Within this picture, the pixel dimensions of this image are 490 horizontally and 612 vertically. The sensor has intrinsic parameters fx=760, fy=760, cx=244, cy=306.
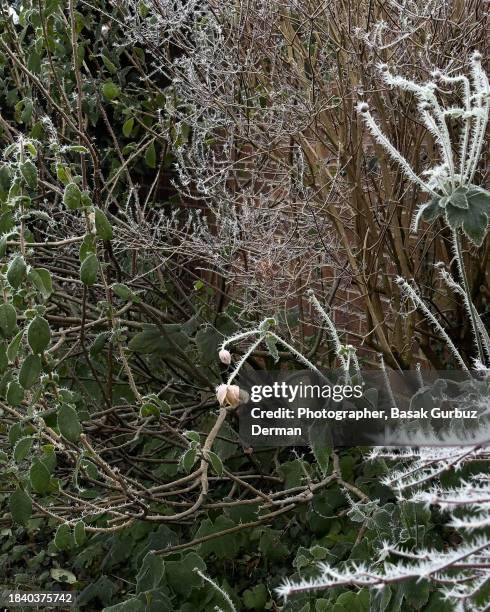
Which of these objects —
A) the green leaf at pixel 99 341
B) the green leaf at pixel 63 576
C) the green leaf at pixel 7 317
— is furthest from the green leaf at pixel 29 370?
the green leaf at pixel 63 576

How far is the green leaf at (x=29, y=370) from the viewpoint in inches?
78.4

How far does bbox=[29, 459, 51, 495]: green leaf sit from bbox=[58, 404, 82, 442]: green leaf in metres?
0.11

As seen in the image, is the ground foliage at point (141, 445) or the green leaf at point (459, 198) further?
the ground foliage at point (141, 445)

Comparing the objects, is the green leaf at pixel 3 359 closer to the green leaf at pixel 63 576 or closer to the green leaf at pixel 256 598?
the green leaf at pixel 256 598

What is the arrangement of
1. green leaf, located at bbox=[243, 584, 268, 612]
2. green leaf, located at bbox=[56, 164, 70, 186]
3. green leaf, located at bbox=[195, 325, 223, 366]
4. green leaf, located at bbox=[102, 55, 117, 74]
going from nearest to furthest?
1. green leaf, located at bbox=[56, 164, 70, 186]
2. green leaf, located at bbox=[243, 584, 268, 612]
3. green leaf, located at bbox=[195, 325, 223, 366]
4. green leaf, located at bbox=[102, 55, 117, 74]

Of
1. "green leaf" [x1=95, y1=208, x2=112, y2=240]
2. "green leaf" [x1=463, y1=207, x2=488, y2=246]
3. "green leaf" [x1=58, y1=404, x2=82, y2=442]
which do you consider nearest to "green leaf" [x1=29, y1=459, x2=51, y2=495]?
"green leaf" [x1=58, y1=404, x2=82, y2=442]

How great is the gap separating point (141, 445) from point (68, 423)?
1.71 m

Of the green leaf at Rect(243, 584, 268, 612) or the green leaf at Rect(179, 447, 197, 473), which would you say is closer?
the green leaf at Rect(179, 447, 197, 473)

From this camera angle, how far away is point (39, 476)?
6.55 ft

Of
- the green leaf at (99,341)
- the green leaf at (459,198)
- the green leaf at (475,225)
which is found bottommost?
the green leaf at (99,341)

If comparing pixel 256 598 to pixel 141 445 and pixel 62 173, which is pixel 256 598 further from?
pixel 62 173

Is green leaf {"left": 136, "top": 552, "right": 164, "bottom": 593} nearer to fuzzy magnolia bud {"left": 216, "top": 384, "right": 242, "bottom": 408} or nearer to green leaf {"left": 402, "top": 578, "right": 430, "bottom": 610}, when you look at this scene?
fuzzy magnolia bud {"left": 216, "top": 384, "right": 242, "bottom": 408}

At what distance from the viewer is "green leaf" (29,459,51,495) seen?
1993mm

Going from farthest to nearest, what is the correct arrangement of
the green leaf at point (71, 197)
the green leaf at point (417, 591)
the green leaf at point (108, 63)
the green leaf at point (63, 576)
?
1. the green leaf at point (108, 63)
2. the green leaf at point (63, 576)
3. the green leaf at point (71, 197)
4. the green leaf at point (417, 591)
